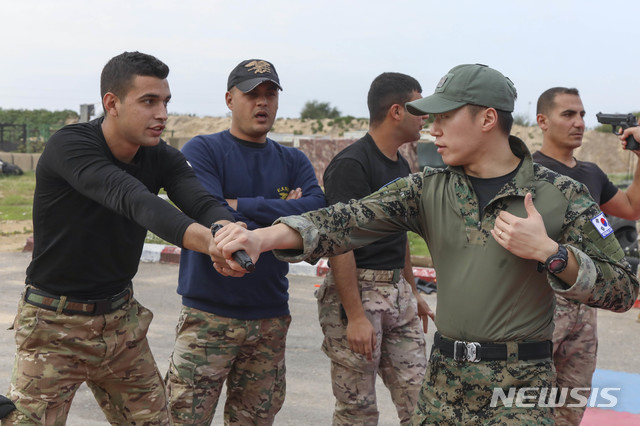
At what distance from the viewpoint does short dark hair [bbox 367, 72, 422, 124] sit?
4527 millimetres

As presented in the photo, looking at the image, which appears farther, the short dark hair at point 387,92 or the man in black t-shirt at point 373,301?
the short dark hair at point 387,92

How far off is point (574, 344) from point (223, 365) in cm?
222

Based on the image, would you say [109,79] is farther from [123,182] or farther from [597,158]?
[597,158]

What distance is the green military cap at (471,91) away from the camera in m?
2.94

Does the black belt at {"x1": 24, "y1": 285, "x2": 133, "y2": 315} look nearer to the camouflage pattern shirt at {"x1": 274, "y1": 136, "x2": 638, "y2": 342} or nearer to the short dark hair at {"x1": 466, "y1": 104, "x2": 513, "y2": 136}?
the camouflage pattern shirt at {"x1": 274, "y1": 136, "x2": 638, "y2": 342}

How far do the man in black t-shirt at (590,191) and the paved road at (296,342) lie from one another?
52.3 inches

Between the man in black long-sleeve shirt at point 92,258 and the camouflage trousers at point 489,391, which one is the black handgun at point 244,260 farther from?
the camouflage trousers at point 489,391

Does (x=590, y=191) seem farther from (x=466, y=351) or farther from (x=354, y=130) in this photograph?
(x=354, y=130)

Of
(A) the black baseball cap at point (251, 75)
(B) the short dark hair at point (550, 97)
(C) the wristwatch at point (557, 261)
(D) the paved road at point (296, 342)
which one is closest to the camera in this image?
(C) the wristwatch at point (557, 261)

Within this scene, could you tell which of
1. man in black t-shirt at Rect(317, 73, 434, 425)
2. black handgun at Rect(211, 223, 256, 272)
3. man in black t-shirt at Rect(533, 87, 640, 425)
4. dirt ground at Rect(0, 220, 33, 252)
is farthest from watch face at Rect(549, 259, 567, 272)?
dirt ground at Rect(0, 220, 33, 252)

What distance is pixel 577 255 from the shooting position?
2654mm

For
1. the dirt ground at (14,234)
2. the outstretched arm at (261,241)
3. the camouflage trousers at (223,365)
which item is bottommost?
the dirt ground at (14,234)

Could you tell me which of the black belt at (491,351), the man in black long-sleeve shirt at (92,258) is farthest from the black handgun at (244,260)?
the black belt at (491,351)

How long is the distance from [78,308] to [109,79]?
111 centimetres
